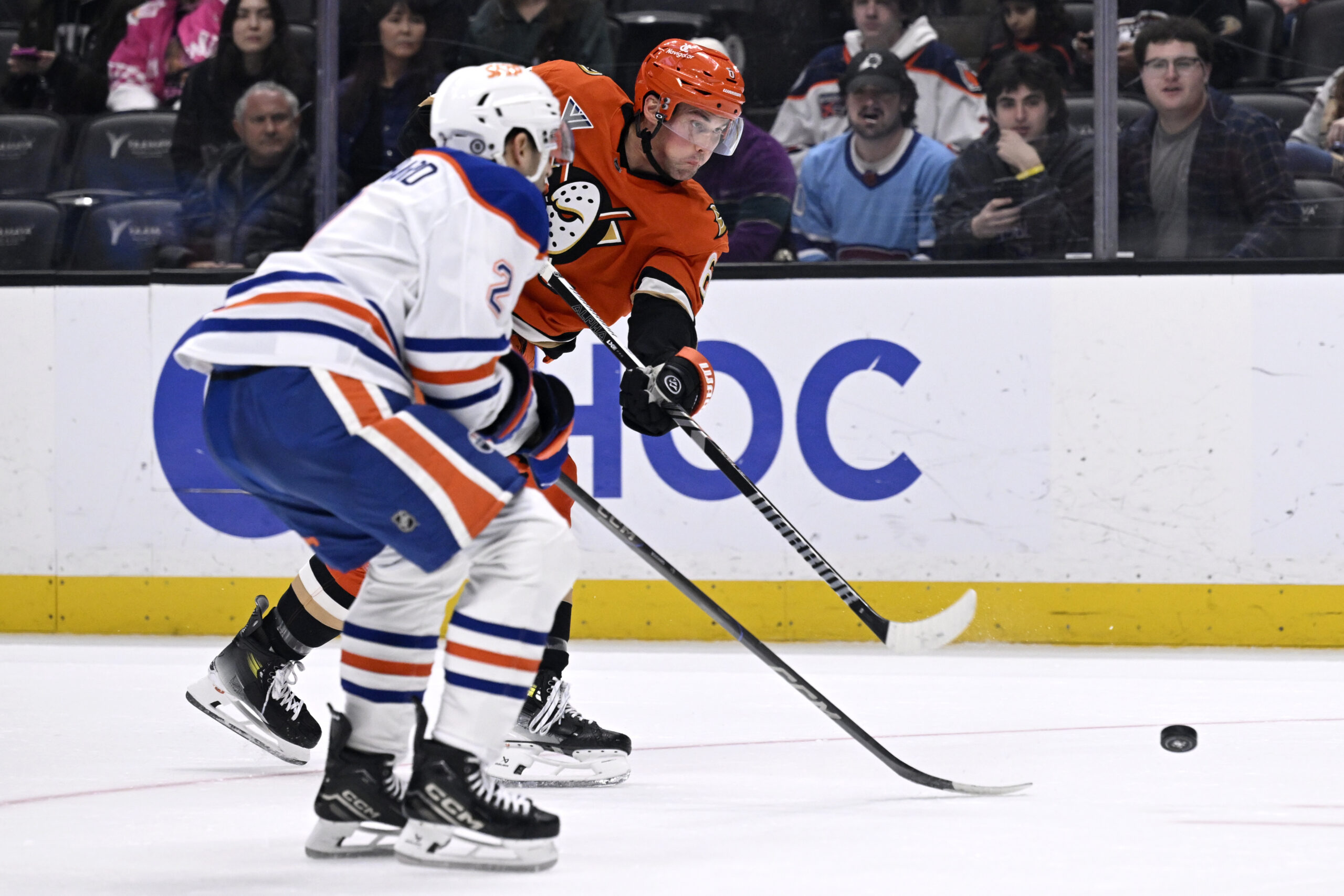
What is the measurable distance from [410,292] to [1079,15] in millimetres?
2955

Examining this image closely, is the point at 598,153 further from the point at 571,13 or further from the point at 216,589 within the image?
the point at 216,589

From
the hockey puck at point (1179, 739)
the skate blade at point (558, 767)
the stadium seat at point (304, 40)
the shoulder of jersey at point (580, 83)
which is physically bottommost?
the skate blade at point (558, 767)

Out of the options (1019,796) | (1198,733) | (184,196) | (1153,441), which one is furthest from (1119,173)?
(184,196)

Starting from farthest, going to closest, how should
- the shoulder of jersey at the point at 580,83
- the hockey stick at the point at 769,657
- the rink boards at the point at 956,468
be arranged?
the rink boards at the point at 956,468, the shoulder of jersey at the point at 580,83, the hockey stick at the point at 769,657

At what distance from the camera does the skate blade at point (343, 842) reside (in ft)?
6.68

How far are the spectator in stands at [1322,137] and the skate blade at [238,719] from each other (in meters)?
3.06

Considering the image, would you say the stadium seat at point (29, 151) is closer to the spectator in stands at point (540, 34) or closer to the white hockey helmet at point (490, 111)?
the spectator in stands at point (540, 34)

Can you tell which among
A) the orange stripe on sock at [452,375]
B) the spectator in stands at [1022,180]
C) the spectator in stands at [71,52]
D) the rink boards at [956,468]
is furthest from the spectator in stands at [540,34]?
the orange stripe on sock at [452,375]

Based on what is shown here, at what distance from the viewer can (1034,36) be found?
14.4 feet

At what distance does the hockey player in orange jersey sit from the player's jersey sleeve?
0.74 meters

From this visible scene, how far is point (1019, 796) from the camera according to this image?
2.44 m

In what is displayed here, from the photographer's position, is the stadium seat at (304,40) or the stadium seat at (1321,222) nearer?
the stadium seat at (1321,222)

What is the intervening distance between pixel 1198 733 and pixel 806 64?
2.30m

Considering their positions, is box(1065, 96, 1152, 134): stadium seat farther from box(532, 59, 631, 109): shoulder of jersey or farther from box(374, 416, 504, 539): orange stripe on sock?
box(374, 416, 504, 539): orange stripe on sock
